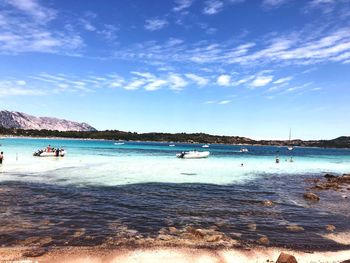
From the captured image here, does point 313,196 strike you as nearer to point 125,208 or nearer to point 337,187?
point 337,187

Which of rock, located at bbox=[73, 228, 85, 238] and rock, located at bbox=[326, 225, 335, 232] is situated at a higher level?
rock, located at bbox=[326, 225, 335, 232]

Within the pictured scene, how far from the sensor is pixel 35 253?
47.1ft

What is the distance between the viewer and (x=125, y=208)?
23.8 metres

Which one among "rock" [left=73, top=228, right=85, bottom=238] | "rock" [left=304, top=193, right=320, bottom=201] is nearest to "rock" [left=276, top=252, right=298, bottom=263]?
"rock" [left=73, top=228, right=85, bottom=238]

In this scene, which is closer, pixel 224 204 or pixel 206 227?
pixel 206 227

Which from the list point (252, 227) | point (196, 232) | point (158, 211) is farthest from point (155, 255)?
point (158, 211)

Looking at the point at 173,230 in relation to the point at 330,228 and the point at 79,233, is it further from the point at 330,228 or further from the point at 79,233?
the point at 330,228

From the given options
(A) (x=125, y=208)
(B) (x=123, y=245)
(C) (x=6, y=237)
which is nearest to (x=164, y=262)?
(B) (x=123, y=245)

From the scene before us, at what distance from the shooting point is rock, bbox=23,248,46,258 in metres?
14.1

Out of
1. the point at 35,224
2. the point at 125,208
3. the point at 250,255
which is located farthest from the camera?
the point at 125,208

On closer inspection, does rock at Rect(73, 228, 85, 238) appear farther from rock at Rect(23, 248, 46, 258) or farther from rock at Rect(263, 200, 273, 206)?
rock at Rect(263, 200, 273, 206)

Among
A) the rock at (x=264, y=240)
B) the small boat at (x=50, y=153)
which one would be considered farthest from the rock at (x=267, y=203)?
the small boat at (x=50, y=153)

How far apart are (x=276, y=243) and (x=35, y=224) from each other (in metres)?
12.2

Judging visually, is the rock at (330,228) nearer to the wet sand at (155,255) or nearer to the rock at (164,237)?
the wet sand at (155,255)
